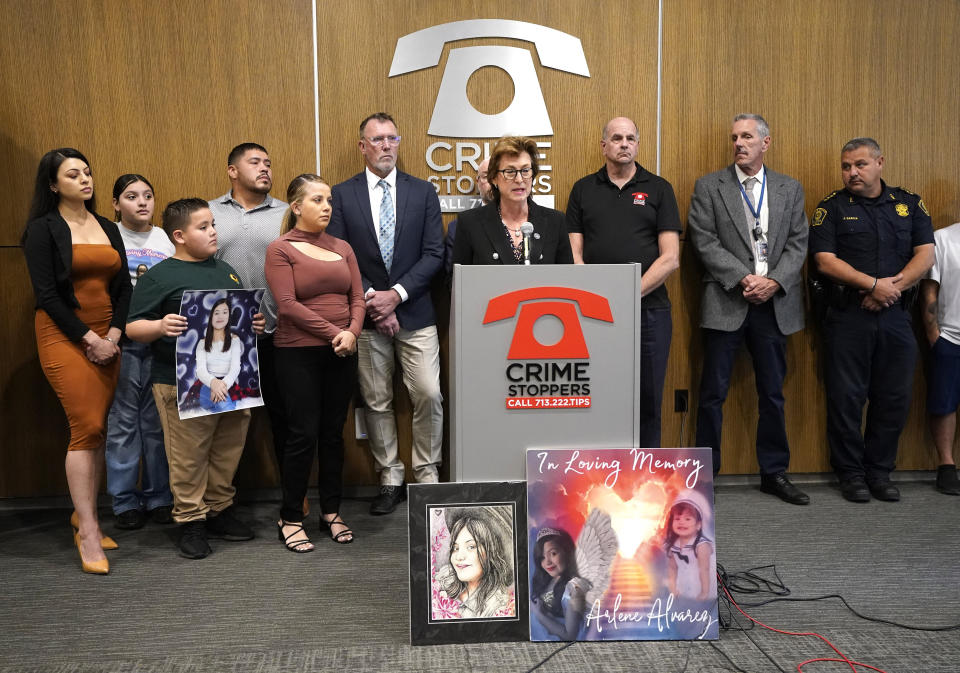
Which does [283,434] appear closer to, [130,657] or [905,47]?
[130,657]

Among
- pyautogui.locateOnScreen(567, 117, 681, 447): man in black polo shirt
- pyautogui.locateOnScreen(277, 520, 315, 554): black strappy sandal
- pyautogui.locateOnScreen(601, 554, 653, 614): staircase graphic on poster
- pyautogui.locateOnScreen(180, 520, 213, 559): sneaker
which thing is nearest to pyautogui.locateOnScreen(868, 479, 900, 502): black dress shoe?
pyautogui.locateOnScreen(567, 117, 681, 447): man in black polo shirt

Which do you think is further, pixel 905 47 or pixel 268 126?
pixel 905 47

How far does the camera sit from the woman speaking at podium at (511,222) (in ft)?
9.39

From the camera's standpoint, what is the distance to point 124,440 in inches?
146

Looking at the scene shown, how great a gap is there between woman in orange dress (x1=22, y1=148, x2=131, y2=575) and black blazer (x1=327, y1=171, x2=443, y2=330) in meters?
1.13

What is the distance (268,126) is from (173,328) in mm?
1511

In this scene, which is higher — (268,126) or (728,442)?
(268,126)

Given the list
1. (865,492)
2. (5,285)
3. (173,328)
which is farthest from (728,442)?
(5,285)

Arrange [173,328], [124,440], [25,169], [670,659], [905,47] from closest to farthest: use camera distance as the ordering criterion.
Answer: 1. [670,659]
2. [173,328]
3. [124,440]
4. [25,169]
5. [905,47]

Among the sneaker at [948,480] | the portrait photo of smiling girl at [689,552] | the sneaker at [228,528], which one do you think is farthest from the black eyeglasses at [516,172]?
the sneaker at [948,480]

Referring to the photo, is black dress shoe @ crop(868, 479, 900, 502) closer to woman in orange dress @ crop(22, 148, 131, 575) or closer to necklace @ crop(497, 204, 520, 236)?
necklace @ crop(497, 204, 520, 236)

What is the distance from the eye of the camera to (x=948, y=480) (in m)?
4.25

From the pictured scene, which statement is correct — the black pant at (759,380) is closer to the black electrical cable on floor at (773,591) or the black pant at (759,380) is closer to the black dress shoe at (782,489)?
the black dress shoe at (782,489)

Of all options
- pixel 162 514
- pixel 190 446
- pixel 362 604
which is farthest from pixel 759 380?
pixel 162 514
